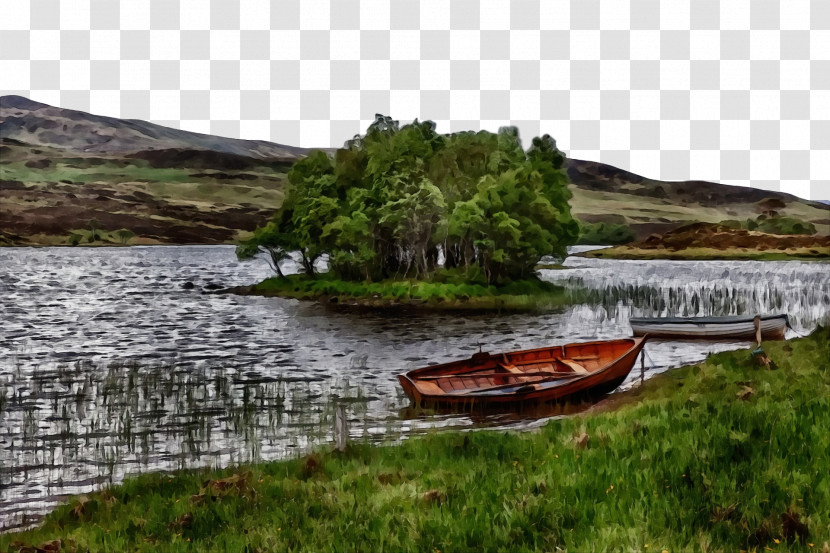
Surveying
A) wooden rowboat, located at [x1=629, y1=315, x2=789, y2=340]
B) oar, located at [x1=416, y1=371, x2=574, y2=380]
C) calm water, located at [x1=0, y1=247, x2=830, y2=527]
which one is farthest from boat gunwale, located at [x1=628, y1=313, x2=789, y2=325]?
oar, located at [x1=416, y1=371, x2=574, y2=380]

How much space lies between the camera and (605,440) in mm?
12773

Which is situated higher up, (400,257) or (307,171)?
(307,171)

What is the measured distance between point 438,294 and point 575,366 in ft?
128

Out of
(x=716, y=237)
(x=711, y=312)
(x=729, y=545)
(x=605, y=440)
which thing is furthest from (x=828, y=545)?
(x=716, y=237)

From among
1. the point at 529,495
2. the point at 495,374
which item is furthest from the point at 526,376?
the point at 529,495

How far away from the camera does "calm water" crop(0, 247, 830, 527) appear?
1797 cm

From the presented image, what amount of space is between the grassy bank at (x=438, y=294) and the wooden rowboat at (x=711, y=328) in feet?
70.1

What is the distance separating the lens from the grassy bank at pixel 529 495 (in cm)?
834

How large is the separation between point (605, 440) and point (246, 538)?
6.68 metres

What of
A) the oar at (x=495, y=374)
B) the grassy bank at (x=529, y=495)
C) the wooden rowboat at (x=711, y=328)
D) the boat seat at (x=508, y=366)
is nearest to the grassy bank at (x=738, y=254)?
the wooden rowboat at (x=711, y=328)

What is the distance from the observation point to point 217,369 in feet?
104

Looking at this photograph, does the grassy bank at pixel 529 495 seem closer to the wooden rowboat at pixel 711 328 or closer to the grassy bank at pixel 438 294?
the wooden rowboat at pixel 711 328

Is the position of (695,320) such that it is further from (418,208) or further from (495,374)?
(418,208)

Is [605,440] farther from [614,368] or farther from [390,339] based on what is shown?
[390,339]
